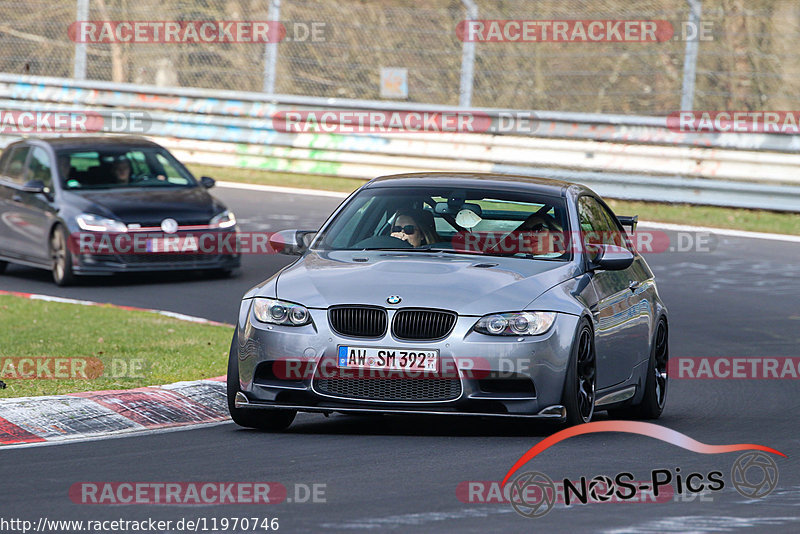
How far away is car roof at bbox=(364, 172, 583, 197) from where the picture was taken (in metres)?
9.81

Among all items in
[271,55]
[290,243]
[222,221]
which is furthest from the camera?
[271,55]

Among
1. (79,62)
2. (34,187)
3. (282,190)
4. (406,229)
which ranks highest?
(79,62)

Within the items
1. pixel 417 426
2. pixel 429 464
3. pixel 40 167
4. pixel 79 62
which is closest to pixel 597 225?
pixel 417 426

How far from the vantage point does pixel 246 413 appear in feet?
28.9

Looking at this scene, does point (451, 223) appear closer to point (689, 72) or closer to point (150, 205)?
point (150, 205)

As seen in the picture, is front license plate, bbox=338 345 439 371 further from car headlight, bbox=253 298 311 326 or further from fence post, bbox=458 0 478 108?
fence post, bbox=458 0 478 108

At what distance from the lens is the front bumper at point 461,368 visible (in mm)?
8258

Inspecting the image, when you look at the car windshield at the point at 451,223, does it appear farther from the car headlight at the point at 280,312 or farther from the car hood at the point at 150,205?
the car hood at the point at 150,205

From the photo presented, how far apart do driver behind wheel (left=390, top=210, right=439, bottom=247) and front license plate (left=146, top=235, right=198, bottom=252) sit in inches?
283

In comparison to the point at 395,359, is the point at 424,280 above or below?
above

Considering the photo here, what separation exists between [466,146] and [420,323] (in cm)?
1502

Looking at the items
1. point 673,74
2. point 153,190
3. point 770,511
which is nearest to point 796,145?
point 673,74

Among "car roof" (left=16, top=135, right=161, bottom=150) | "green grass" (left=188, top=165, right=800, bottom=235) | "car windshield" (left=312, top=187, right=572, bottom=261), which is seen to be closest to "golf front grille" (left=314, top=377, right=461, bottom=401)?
"car windshield" (left=312, top=187, right=572, bottom=261)

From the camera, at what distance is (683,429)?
9.34m
